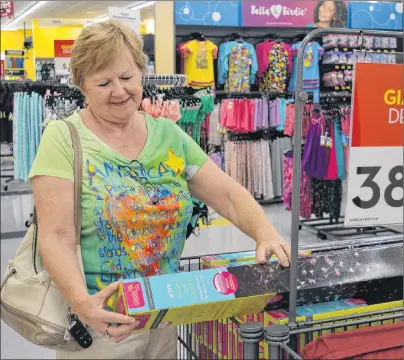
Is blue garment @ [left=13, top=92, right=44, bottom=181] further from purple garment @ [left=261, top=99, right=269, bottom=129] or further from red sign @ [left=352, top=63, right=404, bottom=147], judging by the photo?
red sign @ [left=352, top=63, right=404, bottom=147]

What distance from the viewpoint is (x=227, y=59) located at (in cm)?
792

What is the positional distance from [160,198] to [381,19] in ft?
28.2

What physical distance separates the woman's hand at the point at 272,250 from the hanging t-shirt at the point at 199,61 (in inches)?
257

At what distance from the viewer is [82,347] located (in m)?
1.55

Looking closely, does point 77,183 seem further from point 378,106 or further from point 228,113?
point 228,113

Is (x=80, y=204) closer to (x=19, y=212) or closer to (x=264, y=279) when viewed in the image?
(x=264, y=279)

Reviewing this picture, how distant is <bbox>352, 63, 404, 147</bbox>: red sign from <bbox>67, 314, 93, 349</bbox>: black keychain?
871 millimetres

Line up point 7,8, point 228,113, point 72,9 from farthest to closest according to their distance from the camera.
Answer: point 72,9 < point 7,8 < point 228,113

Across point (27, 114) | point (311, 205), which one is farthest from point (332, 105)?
point (27, 114)

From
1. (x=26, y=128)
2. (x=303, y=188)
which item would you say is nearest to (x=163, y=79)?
(x=26, y=128)

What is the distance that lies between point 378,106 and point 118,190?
72cm

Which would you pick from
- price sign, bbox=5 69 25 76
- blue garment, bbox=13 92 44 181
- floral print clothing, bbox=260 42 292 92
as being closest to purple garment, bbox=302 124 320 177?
blue garment, bbox=13 92 44 181

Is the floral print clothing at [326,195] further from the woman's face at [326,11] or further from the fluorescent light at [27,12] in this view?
the fluorescent light at [27,12]

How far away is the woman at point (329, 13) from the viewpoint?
340 inches
